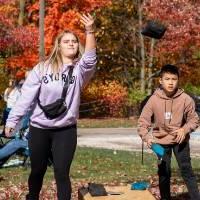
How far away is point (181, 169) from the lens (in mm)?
7289

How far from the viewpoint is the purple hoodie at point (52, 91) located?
20.7ft

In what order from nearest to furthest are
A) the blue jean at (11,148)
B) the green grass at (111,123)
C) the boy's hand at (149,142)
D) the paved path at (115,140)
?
1. the boy's hand at (149,142)
2. the blue jean at (11,148)
3. the paved path at (115,140)
4. the green grass at (111,123)

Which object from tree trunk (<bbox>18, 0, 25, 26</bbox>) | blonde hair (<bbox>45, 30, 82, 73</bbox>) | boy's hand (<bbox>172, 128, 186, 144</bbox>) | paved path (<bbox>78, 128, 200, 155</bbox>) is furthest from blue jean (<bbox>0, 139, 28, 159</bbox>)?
tree trunk (<bbox>18, 0, 25, 26</bbox>)

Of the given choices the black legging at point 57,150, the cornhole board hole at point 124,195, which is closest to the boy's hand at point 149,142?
the cornhole board hole at point 124,195

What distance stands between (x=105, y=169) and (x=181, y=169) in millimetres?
3922

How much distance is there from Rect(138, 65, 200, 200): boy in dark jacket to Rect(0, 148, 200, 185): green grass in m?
1.77

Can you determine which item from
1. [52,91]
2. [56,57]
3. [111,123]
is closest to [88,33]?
[56,57]

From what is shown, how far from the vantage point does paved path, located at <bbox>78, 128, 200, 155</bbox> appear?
17619mm

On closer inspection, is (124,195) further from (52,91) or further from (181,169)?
(52,91)

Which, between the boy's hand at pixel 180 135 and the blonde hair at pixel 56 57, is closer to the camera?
the blonde hair at pixel 56 57

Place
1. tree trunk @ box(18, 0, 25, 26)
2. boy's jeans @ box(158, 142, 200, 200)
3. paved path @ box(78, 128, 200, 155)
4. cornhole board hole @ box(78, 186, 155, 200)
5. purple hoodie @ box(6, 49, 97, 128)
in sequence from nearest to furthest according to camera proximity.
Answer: purple hoodie @ box(6, 49, 97, 128) < cornhole board hole @ box(78, 186, 155, 200) < boy's jeans @ box(158, 142, 200, 200) < paved path @ box(78, 128, 200, 155) < tree trunk @ box(18, 0, 25, 26)

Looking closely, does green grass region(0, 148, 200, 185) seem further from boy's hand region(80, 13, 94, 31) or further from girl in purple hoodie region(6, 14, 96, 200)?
boy's hand region(80, 13, 94, 31)

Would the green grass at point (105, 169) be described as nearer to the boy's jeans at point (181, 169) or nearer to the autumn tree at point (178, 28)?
the boy's jeans at point (181, 169)

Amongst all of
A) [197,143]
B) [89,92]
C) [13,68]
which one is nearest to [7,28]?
[13,68]
